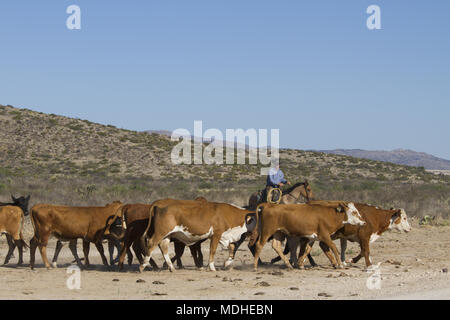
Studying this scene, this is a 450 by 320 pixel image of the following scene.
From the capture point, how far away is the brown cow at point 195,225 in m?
14.9

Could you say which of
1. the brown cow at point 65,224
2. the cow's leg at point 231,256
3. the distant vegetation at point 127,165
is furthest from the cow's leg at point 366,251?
the distant vegetation at point 127,165

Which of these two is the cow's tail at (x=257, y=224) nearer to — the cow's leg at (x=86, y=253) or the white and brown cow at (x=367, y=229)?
the white and brown cow at (x=367, y=229)

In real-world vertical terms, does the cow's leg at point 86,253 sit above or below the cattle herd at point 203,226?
below

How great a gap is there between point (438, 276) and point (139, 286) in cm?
564

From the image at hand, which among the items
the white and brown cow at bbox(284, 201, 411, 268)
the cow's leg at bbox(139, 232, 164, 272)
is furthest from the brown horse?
the cow's leg at bbox(139, 232, 164, 272)

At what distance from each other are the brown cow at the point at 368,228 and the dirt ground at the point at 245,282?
1.50ft

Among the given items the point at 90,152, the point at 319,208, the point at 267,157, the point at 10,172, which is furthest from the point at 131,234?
the point at 267,157

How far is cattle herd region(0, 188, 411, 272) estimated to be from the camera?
15.1m

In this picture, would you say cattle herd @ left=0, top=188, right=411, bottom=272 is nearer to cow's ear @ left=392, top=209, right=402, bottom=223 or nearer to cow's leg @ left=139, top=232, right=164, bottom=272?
cow's leg @ left=139, top=232, right=164, bottom=272

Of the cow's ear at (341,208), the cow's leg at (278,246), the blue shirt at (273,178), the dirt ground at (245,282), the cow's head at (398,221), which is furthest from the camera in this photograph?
the blue shirt at (273,178)

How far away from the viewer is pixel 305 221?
1507cm

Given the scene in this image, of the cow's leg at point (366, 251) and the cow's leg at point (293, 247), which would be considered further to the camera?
the cow's leg at point (293, 247)

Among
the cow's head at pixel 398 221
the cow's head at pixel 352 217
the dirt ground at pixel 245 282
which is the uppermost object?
the cow's head at pixel 352 217

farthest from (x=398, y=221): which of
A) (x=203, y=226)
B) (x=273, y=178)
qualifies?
(x=203, y=226)
